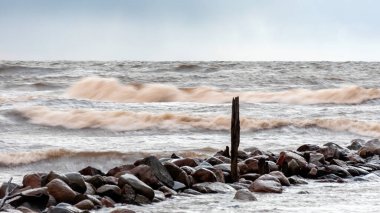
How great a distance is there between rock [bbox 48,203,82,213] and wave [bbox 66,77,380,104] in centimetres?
1598

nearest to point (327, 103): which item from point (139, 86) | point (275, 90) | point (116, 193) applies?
point (275, 90)

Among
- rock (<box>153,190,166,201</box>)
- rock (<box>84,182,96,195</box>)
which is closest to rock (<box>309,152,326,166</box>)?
rock (<box>153,190,166,201</box>)

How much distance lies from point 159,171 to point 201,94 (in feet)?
53.3

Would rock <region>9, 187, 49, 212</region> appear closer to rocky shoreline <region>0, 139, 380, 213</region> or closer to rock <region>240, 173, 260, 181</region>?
rocky shoreline <region>0, 139, 380, 213</region>

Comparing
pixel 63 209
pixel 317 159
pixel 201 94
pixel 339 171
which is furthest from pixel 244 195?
pixel 201 94

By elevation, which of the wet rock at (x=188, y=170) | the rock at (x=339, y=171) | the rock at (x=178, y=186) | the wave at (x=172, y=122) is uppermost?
the wet rock at (x=188, y=170)

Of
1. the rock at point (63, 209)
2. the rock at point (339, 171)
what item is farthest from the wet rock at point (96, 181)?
the rock at point (339, 171)

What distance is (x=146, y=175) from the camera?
24.1ft

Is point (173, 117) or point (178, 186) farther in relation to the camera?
point (173, 117)

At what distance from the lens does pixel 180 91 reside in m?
24.1

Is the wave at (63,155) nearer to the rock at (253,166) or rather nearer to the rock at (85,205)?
the rock at (253,166)

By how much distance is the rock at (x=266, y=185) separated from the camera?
742cm

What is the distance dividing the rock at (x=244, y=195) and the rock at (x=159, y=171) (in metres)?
0.81

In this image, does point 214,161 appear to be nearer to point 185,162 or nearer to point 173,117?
point 185,162
